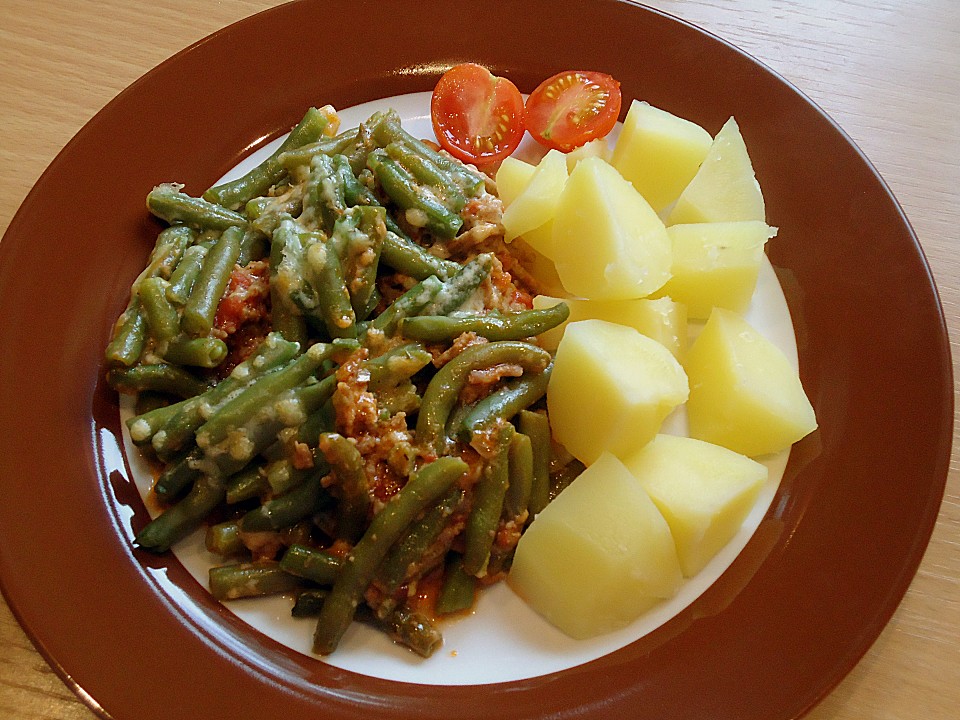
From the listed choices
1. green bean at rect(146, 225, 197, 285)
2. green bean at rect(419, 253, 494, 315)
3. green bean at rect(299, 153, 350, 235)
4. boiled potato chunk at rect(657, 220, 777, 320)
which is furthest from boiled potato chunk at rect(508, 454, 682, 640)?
green bean at rect(146, 225, 197, 285)

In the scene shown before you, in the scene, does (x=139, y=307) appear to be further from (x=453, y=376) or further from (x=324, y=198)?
(x=453, y=376)

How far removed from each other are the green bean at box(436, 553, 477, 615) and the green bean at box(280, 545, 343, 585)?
0.36 meters

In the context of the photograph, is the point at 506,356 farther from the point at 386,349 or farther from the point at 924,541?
the point at 924,541

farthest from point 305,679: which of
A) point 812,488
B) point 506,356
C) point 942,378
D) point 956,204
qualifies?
point 956,204

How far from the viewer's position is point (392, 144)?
302 cm

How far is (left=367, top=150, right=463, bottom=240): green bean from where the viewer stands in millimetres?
2828

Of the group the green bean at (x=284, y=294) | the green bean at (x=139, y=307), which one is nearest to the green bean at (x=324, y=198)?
the green bean at (x=284, y=294)

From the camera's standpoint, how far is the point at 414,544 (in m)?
2.35

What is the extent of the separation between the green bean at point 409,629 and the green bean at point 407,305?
0.95m

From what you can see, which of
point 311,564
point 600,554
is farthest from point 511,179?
point 311,564

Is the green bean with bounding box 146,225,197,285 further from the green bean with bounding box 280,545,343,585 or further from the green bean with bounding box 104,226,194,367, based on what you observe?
the green bean with bounding box 280,545,343,585

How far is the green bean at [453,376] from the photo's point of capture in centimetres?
243

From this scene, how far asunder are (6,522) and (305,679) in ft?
3.41

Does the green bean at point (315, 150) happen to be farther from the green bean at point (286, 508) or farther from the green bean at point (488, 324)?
the green bean at point (286, 508)
